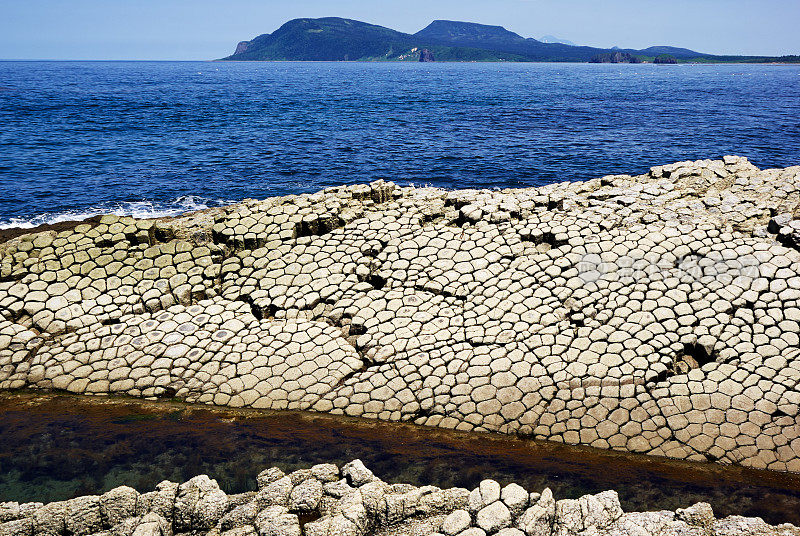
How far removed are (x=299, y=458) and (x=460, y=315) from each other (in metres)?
3.37

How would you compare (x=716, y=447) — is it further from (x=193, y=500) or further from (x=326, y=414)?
(x=193, y=500)

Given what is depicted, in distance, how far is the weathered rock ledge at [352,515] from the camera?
5.20m

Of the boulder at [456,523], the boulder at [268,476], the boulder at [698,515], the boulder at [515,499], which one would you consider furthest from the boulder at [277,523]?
the boulder at [698,515]

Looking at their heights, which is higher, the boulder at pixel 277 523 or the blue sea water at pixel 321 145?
the blue sea water at pixel 321 145

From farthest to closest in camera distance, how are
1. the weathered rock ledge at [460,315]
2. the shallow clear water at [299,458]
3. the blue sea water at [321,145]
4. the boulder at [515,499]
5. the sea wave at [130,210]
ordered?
the blue sea water at [321,145] → the sea wave at [130,210] → the weathered rock ledge at [460,315] → the shallow clear water at [299,458] → the boulder at [515,499]

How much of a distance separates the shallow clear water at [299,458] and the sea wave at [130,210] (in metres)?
10.4

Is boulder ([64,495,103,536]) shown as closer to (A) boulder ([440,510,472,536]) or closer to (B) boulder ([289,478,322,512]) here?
(B) boulder ([289,478,322,512])

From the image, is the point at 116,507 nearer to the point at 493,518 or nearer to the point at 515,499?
the point at 493,518

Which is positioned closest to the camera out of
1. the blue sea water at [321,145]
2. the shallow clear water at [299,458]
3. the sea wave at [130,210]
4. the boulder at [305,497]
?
the boulder at [305,497]

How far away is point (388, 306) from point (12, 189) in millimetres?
17909

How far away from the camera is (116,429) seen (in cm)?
747

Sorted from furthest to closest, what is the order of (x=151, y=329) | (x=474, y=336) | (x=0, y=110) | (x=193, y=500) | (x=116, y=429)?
(x=0, y=110)
(x=151, y=329)
(x=474, y=336)
(x=116, y=429)
(x=193, y=500)

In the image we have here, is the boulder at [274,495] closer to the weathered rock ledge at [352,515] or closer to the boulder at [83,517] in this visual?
the weathered rock ledge at [352,515]

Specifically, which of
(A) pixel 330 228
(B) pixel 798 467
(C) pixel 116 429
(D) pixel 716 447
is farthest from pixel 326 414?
(B) pixel 798 467
